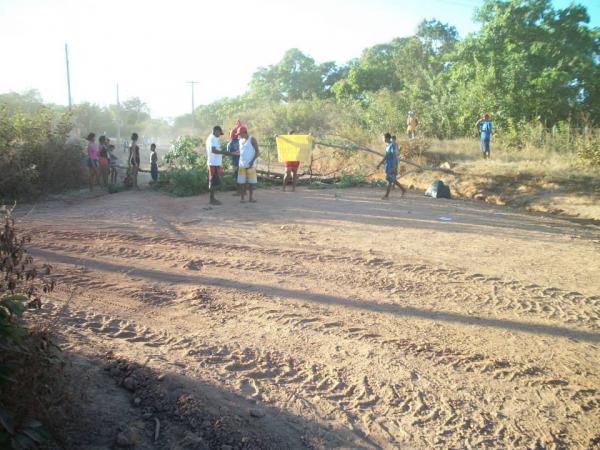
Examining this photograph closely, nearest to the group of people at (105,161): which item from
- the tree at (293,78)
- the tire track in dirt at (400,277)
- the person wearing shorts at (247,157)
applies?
the person wearing shorts at (247,157)

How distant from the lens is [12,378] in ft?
6.73

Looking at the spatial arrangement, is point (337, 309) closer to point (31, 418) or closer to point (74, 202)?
point (31, 418)

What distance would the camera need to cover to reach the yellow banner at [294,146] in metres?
12.0

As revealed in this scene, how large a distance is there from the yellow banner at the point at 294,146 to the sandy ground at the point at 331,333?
182 inches

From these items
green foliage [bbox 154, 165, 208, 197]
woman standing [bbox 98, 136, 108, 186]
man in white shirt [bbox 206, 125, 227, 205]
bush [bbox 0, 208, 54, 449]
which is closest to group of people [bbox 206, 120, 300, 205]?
man in white shirt [bbox 206, 125, 227, 205]

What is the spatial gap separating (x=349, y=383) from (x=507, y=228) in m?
6.30

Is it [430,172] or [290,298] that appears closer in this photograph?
[290,298]

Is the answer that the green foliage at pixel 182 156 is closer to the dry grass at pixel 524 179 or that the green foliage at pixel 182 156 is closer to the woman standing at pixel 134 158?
the woman standing at pixel 134 158

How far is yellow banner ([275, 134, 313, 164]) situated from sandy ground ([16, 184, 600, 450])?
4.63 metres

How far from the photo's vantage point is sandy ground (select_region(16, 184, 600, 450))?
2.97 meters

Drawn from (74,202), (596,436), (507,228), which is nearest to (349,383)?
(596,436)

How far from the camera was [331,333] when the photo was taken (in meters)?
4.11

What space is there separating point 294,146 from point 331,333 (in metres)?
8.48

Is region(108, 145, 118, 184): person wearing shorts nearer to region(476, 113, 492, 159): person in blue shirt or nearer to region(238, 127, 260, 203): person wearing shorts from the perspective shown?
region(238, 127, 260, 203): person wearing shorts
